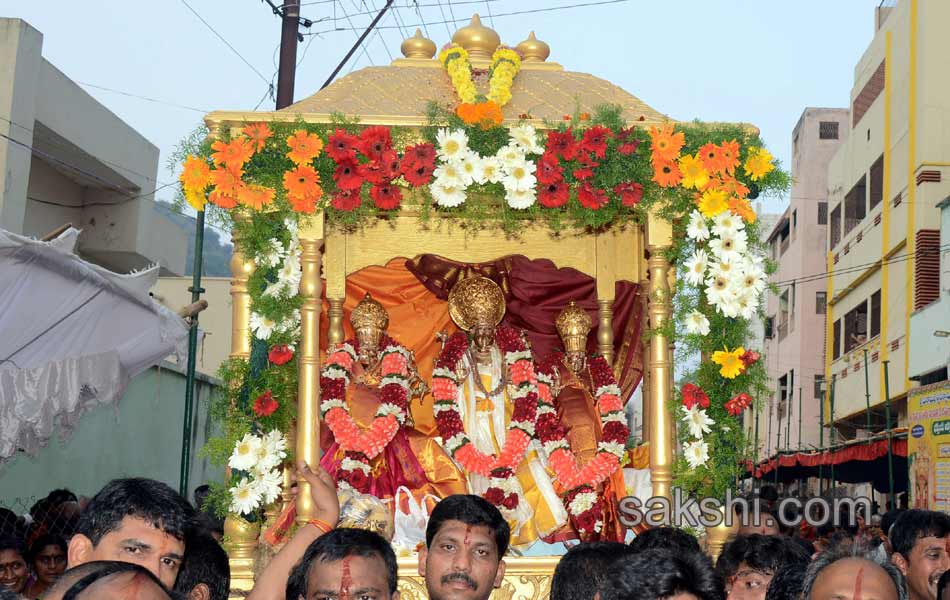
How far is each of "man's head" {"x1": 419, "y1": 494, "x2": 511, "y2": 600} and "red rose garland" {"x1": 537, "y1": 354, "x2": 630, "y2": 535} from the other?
3943 mm

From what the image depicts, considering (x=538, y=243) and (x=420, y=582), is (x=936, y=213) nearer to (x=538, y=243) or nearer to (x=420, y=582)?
(x=538, y=243)

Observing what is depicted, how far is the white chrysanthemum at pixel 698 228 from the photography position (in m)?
8.18

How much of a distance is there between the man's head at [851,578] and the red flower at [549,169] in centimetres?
487

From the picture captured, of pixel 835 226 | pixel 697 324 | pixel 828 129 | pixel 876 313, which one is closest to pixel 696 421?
pixel 697 324

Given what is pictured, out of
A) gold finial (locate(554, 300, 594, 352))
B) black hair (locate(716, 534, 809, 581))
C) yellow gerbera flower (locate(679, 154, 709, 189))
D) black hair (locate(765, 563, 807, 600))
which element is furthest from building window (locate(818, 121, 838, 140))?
black hair (locate(765, 563, 807, 600))

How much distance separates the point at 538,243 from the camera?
30.8 ft

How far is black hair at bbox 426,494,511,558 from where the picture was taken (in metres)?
4.67

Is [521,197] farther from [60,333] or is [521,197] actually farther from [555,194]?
[60,333]

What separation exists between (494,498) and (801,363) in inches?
1165

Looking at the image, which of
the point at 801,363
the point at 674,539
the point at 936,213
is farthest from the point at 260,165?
the point at 801,363

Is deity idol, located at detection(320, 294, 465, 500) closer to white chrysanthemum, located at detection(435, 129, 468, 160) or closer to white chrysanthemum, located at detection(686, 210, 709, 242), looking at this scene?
white chrysanthemum, located at detection(435, 129, 468, 160)

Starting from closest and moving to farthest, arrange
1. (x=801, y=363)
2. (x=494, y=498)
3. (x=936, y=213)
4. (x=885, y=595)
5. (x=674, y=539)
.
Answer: (x=885, y=595), (x=674, y=539), (x=494, y=498), (x=936, y=213), (x=801, y=363)

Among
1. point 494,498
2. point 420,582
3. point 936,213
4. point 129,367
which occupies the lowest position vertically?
point 420,582

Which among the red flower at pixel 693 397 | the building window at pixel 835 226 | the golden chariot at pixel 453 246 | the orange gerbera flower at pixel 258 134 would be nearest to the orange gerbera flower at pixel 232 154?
the orange gerbera flower at pixel 258 134
